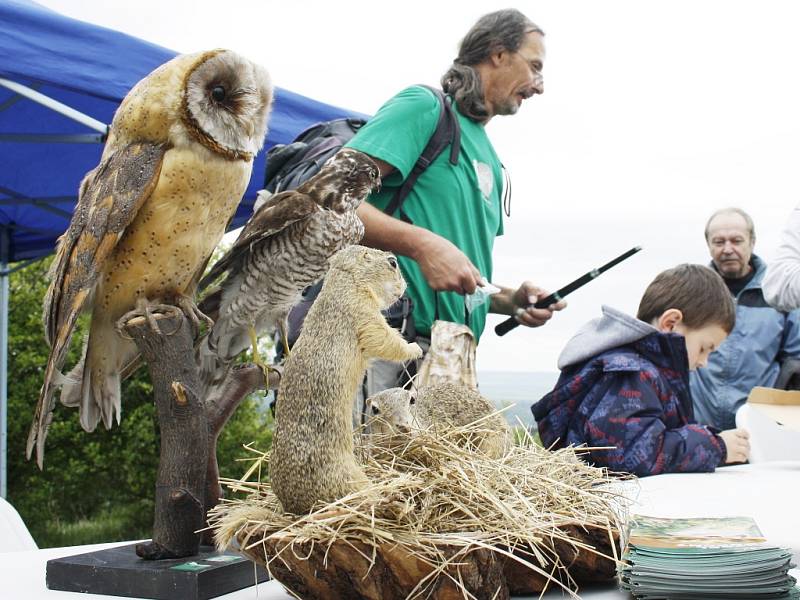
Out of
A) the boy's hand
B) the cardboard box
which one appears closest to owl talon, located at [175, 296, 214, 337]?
the cardboard box

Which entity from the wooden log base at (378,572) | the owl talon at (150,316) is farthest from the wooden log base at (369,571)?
the owl talon at (150,316)

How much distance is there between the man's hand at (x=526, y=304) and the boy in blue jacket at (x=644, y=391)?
311mm

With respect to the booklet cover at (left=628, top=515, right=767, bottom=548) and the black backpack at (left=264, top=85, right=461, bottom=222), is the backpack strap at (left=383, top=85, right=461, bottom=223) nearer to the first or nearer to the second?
the black backpack at (left=264, top=85, right=461, bottom=222)

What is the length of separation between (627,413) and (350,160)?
3.94 feet

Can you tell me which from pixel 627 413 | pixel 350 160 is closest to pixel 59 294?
pixel 350 160

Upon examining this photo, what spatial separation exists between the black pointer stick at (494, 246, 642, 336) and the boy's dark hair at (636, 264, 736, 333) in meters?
0.68

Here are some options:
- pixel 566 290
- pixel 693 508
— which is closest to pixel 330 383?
pixel 693 508

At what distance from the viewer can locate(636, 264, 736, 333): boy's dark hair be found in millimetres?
2467

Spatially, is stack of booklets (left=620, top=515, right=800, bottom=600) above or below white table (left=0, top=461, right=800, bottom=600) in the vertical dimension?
above

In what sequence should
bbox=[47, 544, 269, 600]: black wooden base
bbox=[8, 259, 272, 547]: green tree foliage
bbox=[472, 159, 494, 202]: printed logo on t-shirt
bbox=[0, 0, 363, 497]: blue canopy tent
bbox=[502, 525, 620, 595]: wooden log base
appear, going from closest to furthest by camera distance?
1. bbox=[502, 525, 620, 595]: wooden log base
2. bbox=[47, 544, 269, 600]: black wooden base
3. bbox=[472, 159, 494, 202]: printed logo on t-shirt
4. bbox=[0, 0, 363, 497]: blue canopy tent
5. bbox=[8, 259, 272, 547]: green tree foliage

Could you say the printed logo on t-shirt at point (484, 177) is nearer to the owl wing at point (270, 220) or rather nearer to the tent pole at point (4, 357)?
the owl wing at point (270, 220)

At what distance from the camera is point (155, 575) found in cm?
104

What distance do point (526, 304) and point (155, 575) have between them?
1211 millimetres

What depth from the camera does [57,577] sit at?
1.10 metres
